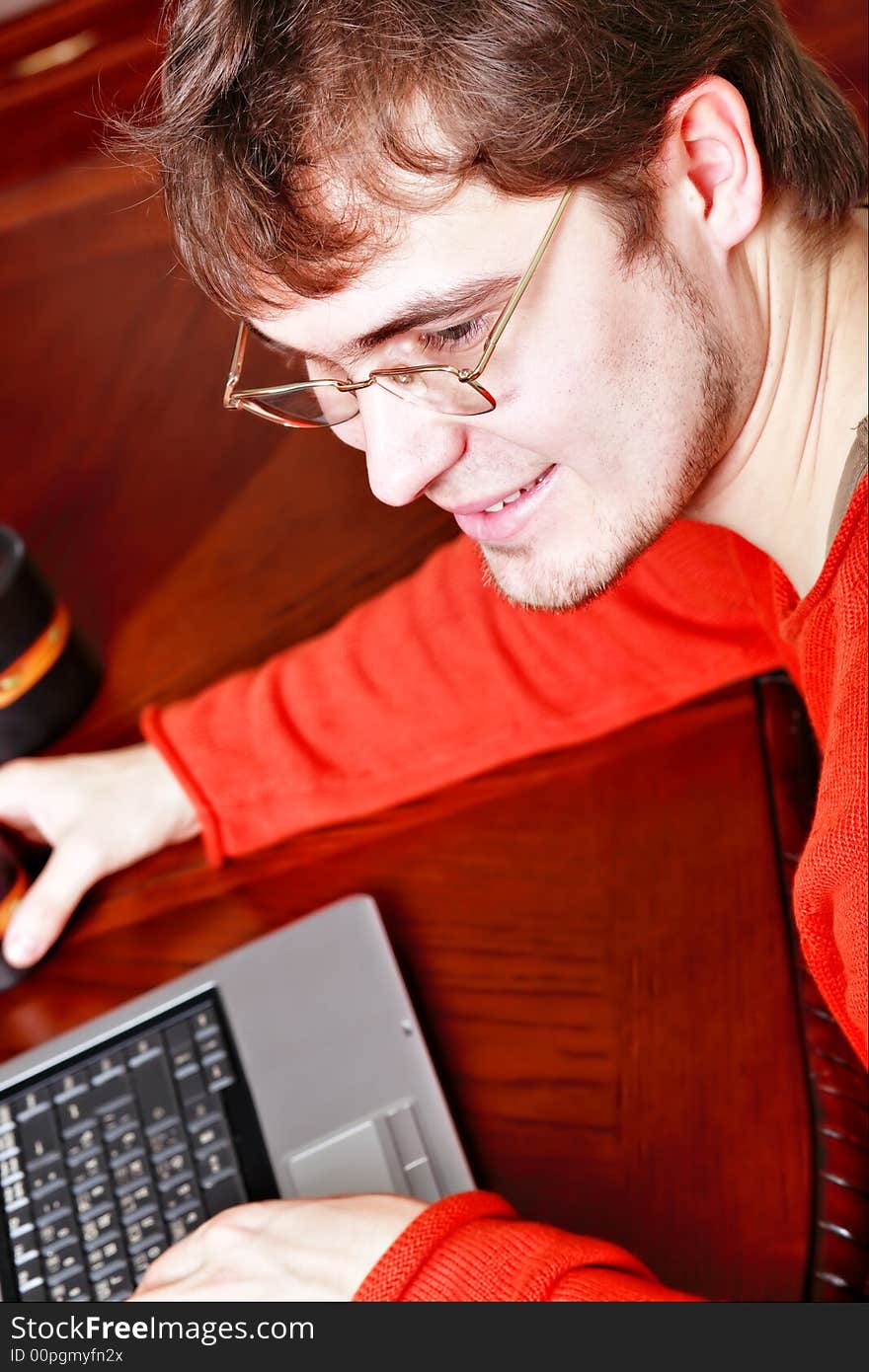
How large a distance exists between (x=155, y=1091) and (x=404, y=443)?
1.33ft

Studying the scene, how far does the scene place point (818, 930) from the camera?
731 millimetres

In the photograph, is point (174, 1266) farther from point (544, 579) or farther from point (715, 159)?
point (715, 159)

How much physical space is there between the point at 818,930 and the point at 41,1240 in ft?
1.52

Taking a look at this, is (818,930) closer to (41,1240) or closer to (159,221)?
(41,1240)

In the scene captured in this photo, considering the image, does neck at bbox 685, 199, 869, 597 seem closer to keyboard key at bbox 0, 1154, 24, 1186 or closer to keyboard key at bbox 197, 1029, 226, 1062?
keyboard key at bbox 197, 1029, 226, 1062

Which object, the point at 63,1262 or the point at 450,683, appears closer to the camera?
the point at 63,1262

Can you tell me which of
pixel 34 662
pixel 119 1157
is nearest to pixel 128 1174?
pixel 119 1157

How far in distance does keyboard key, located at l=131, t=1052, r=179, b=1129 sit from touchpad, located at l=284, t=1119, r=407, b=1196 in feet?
0.25

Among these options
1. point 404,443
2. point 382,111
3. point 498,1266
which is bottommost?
point 498,1266

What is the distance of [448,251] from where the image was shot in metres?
0.67

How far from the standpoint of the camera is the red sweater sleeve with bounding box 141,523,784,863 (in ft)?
3.15

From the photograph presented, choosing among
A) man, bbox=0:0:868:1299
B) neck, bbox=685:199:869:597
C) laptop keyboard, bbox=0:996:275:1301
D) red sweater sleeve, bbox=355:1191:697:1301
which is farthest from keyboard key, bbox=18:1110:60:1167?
neck, bbox=685:199:869:597

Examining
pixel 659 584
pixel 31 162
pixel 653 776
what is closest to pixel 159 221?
pixel 31 162

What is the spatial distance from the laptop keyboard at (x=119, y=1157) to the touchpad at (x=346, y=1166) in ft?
0.12
